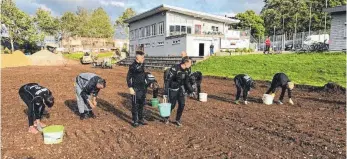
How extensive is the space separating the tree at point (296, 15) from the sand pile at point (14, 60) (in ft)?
153

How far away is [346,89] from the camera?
1374cm

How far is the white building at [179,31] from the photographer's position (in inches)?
1319

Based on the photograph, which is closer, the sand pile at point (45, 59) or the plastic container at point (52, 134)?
the plastic container at point (52, 134)

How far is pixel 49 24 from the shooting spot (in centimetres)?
6262

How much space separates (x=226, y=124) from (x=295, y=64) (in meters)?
14.5

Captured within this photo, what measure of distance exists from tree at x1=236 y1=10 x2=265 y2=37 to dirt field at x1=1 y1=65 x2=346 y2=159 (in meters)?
53.4

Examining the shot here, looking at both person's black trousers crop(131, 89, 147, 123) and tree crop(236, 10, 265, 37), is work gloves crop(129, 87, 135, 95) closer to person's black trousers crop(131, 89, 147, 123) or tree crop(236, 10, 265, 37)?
person's black trousers crop(131, 89, 147, 123)

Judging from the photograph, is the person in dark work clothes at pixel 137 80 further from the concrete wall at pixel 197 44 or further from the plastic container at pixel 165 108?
the concrete wall at pixel 197 44

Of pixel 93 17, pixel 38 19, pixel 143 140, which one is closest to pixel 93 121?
pixel 143 140

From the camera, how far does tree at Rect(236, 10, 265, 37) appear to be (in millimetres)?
61719

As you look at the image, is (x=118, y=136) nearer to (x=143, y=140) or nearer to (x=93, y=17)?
(x=143, y=140)

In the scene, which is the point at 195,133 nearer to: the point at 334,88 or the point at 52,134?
the point at 52,134

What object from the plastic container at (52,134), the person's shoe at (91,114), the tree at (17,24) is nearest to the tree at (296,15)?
the tree at (17,24)

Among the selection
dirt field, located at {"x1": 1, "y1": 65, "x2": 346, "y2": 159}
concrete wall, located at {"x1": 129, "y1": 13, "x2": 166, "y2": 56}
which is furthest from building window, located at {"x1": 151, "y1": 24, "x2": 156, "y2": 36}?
dirt field, located at {"x1": 1, "y1": 65, "x2": 346, "y2": 159}
